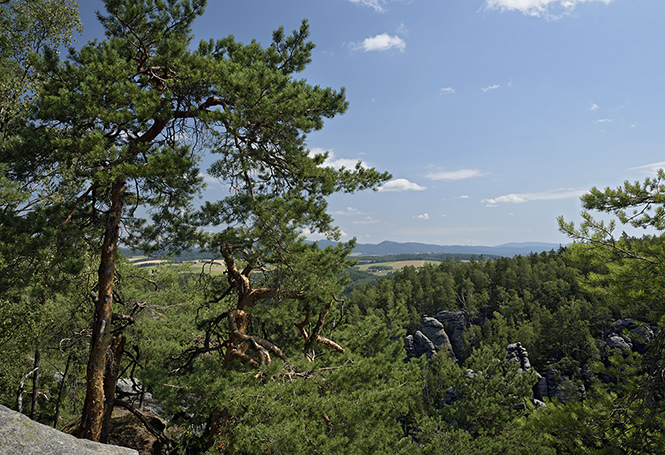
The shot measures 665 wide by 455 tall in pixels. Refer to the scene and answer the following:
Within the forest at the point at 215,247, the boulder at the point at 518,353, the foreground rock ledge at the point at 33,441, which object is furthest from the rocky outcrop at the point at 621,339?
the foreground rock ledge at the point at 33,441

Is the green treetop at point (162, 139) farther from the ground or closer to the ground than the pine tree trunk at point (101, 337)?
farther from the ground

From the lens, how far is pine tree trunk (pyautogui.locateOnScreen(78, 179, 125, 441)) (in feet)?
20.3

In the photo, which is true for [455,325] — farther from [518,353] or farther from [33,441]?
[33,441]

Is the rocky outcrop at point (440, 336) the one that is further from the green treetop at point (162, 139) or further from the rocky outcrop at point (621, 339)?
the green treetop at point (162, 139)

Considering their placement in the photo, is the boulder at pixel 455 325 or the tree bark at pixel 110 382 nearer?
the tree bark at pixel 110 382

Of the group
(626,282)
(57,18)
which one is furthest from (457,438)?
(57,18)

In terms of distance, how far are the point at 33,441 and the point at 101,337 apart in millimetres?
2357

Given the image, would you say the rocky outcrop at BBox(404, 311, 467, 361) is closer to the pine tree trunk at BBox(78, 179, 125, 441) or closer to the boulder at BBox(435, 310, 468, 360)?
the boulder at BBox(435, 310, 468, 360)

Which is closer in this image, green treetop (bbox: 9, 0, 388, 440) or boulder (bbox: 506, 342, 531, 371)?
green treetop (bbox: 9, 0, 388, 440)

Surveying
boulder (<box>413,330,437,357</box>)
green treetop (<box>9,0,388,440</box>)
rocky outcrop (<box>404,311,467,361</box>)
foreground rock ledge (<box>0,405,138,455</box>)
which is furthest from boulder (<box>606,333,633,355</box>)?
foreground rock ledge (<box>0,405,138,455</box>)

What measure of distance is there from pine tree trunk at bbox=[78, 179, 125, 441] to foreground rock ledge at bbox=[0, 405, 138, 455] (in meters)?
1.92

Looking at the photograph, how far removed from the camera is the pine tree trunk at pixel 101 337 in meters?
6.19

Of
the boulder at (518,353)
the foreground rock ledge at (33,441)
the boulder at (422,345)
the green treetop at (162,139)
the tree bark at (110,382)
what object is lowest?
A: the boulder at (422,345)

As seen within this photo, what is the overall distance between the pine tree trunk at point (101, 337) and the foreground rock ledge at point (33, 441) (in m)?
1.92
